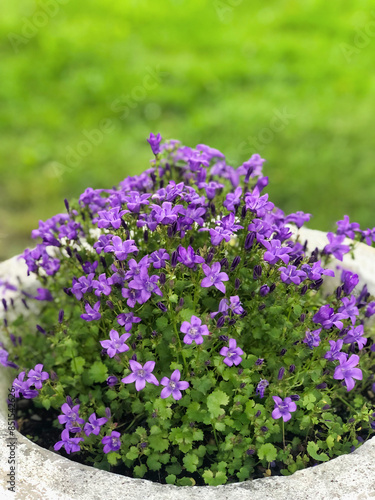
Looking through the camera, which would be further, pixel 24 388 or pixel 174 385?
pixel 24 388

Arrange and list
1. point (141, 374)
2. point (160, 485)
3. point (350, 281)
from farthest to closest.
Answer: point (350, 281) < point (141, 374) < point (160, 485)

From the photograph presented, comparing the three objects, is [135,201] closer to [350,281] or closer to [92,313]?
[92,313]

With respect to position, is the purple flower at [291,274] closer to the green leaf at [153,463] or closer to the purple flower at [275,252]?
the purple flower at [275,252]

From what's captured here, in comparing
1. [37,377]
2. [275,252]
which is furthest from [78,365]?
[275,252]

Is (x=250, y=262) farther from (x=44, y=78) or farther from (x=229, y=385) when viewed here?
(x=44, y=78)

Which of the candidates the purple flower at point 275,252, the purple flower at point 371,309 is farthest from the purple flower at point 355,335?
the purple flower at point 275,252
